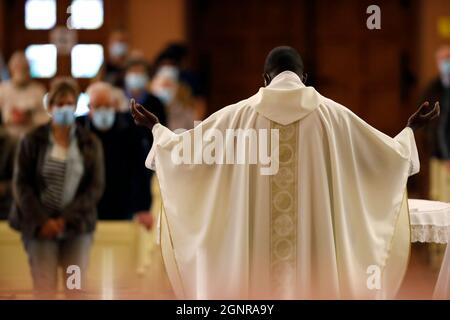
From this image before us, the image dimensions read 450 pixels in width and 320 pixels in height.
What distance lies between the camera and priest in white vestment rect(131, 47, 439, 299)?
21.9ft

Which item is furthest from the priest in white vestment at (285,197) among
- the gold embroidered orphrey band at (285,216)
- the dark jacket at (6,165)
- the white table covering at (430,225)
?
the dark jacket at (6,165)

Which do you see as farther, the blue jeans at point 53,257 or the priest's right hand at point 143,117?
the blue jeans at point 53,257

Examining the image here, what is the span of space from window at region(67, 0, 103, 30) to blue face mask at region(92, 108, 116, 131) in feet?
25.0

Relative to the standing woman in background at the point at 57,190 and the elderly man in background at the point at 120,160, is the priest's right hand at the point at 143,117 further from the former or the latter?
the elderly man in background at the point at 120,160

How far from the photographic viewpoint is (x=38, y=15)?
17.0m

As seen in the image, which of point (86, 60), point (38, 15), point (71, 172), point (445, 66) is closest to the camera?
point (71, 172)

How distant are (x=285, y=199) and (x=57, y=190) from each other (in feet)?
6.27

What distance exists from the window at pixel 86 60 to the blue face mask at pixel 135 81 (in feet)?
14.2

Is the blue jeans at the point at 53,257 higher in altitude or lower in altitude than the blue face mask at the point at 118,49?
lower

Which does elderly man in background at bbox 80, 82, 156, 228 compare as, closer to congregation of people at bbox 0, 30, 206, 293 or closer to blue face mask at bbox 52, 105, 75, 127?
congregation of people at bbox 0, 30, 206, 293

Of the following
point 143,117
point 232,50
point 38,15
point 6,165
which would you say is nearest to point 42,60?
point 38,15

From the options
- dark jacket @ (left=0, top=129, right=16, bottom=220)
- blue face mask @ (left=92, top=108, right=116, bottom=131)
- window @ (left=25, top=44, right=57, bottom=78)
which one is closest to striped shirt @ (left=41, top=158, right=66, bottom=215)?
blue face mask @ (left=92, top=108, right=116, bottom=131)

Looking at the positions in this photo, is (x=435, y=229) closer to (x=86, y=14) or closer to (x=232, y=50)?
(x=86, y=14)

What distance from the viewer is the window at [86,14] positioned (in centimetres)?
1661
